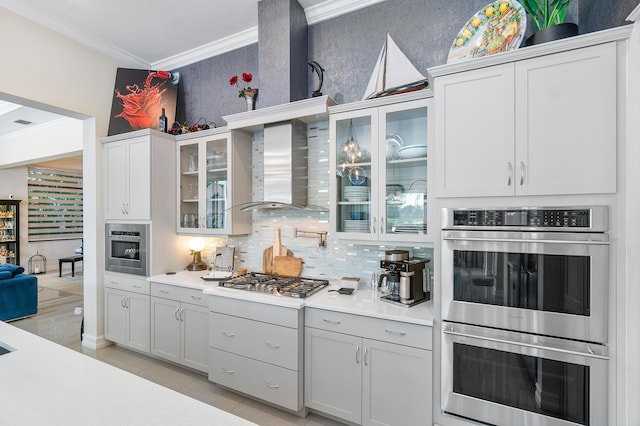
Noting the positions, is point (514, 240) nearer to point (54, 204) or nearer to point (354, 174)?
point (354, 174)

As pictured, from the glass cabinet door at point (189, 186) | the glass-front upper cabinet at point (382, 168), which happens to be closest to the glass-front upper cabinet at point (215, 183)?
the glass cabinet door at point (189, 186)

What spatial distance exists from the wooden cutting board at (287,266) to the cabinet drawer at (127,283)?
1.31m

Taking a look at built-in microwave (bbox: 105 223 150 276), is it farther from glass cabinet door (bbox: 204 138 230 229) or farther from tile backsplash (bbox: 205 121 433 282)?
tile backsplash (bbox: 205 121 433 282)

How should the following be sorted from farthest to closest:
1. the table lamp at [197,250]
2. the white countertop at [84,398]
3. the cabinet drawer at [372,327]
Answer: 1. the table lamp at [197,250]
2. the cabinet drawer at [372,327]
3. the white countertop at [84,398]

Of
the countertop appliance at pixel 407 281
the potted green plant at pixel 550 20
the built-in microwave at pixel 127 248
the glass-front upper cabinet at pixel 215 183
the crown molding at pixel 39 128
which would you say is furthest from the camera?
the crown molding at pixel 39 128

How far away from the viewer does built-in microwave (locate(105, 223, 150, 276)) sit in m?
3.09

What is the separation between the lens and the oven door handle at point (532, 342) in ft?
4.78

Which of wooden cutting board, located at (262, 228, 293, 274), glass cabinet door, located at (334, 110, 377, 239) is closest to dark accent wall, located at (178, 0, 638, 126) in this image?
glass cabinet door, located at (334, 110, 377, 239)

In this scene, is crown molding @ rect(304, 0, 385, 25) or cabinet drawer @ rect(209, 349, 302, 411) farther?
crown molding @ rect(304, 0, 385, 25)

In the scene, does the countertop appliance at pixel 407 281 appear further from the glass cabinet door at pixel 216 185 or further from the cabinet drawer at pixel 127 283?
the cabinet drawer at pixel 127 283

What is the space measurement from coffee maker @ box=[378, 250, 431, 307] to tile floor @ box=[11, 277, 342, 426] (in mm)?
988

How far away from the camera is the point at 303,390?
2199 millimetres

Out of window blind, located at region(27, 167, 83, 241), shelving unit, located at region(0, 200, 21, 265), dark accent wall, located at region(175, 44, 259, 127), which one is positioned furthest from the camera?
window blind, located at region(27, 167, 83, 241)

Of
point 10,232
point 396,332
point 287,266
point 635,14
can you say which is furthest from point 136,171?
point 10,232
